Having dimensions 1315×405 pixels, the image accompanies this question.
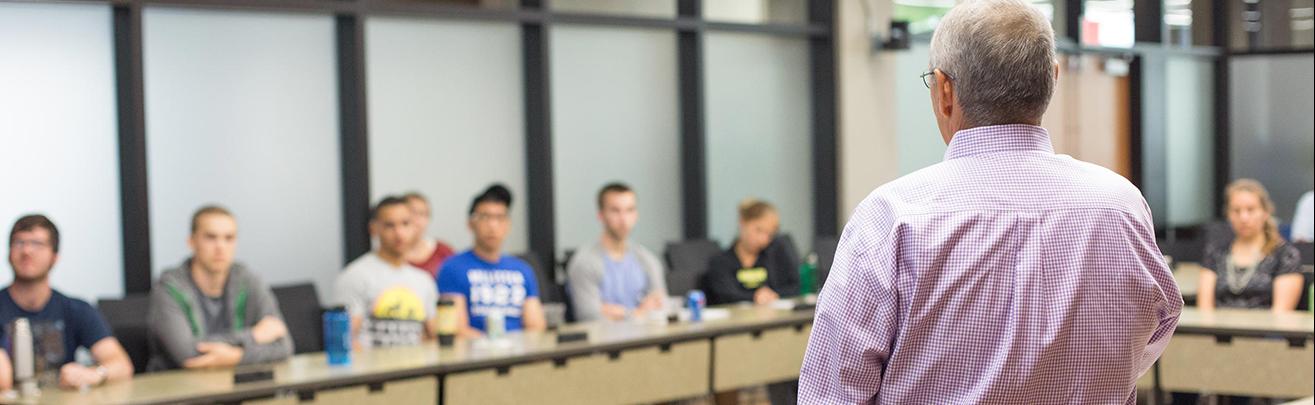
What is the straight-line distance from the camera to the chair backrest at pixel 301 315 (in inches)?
213

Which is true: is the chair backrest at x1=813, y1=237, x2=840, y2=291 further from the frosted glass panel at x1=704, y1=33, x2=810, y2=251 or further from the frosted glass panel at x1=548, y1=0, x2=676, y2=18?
the frosted glass panel at x1=548, y1=0, x2=676, y2=18

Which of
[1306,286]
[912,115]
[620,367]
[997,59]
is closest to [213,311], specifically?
[620,367]

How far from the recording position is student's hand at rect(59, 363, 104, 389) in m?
4.00

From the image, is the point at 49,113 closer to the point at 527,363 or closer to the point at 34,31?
the point at 34,31

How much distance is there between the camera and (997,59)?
4.82ft

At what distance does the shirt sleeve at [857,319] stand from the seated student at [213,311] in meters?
3.31

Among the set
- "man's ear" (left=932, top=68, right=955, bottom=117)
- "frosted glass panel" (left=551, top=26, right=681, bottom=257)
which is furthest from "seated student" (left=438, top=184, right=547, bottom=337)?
"man's ear" (left=932, top=68, right=955, bottom=117)

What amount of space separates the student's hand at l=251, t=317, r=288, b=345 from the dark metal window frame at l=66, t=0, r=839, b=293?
117cm

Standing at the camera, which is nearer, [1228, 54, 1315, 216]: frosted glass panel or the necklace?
the necklace

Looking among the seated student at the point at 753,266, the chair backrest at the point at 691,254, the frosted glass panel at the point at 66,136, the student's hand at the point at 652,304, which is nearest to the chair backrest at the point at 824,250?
the chair backrest at the point at 691,254

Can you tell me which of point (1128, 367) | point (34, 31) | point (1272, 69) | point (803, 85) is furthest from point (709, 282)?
point (1272, 69)

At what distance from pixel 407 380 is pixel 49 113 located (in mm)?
2159

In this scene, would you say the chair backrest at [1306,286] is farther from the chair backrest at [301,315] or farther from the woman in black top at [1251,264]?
the chair backrest at [301,315]

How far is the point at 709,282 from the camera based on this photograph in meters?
6.65
